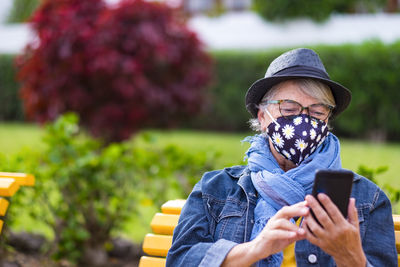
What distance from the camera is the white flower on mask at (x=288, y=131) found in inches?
89.4

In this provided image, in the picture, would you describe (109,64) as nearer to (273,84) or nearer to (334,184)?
(273,84)

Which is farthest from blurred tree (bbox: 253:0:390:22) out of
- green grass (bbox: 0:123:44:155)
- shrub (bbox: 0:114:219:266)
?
shrub (bbox: 0:114:219:266)

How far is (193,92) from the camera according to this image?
8352 mm

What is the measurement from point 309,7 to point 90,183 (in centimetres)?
1100

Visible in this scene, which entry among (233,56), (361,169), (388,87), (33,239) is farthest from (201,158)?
(233,56)

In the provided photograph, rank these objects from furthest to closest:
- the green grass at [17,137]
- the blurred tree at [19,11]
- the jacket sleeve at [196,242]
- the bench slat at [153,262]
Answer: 1. the blurred tree at [19,11]
2. the green grass at [17,137]
3. the bench slat at [153,262]
4. the jacket sleeve at [196,242]

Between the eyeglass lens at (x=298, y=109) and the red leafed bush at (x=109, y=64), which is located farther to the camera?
the red leafed bush at (x=109, y=64)

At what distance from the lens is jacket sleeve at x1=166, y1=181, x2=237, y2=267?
2076 mm

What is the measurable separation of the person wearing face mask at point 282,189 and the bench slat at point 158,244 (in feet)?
0.99

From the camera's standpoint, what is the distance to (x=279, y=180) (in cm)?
221

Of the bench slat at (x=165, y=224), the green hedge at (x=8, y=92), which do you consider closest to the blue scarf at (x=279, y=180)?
the bench slat at (x=165, y=224)

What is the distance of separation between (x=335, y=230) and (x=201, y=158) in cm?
224

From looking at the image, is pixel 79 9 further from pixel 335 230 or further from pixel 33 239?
pixel 335 230

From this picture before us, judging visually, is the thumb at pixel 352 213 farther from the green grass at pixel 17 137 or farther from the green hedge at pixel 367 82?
the green hedge at pixel 367 82
